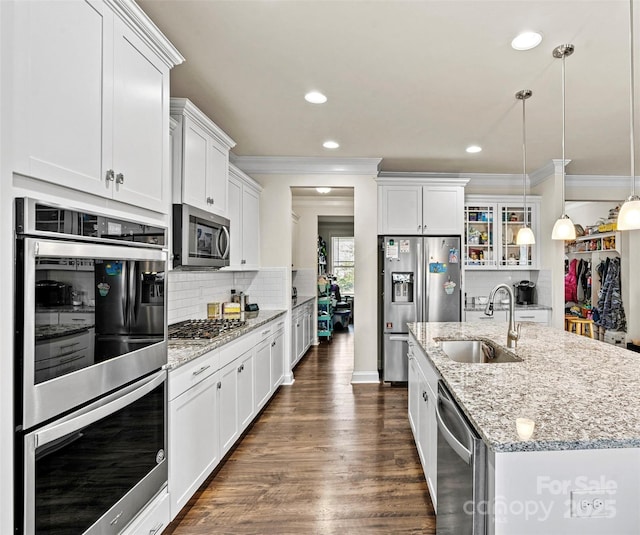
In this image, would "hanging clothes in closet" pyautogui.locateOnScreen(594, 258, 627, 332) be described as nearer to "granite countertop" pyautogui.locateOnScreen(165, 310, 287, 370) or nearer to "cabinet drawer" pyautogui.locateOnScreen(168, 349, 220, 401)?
"granite countertop" pyautogui.locateOnScreen(165, 310, 287, 370)

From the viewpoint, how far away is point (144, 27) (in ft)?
5.32

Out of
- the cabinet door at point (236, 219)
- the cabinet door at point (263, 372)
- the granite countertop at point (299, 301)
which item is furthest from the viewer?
the granite countertop at point (299, 301)

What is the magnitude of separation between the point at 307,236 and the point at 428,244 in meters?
2.87

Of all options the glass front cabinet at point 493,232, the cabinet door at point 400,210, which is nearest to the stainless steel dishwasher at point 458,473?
the cabinet door at point 400,210

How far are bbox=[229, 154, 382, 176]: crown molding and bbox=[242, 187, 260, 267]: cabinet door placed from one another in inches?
15.0

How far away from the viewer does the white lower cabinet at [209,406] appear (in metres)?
1.93

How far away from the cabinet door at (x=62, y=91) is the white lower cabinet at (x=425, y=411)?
1.74 metres

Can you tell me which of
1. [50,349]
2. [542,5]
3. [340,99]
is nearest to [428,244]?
[340,99]

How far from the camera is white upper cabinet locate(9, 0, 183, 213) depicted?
1086 millimetres

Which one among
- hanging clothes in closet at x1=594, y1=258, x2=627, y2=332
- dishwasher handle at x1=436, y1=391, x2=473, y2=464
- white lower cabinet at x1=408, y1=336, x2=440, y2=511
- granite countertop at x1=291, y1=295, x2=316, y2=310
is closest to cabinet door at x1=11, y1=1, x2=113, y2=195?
dishwasher handle at x1=436, y1=391, x2=473, y2=464

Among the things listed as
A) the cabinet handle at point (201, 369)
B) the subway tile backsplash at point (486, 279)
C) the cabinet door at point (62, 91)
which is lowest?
the cabinet handle at point (201, 369)

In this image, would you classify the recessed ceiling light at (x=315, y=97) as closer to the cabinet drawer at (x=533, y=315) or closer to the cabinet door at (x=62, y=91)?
the cabinet door at (x=62, y=91)

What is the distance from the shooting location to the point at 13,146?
1039 millimetres

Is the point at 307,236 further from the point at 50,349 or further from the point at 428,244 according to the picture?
the point at 50,349
